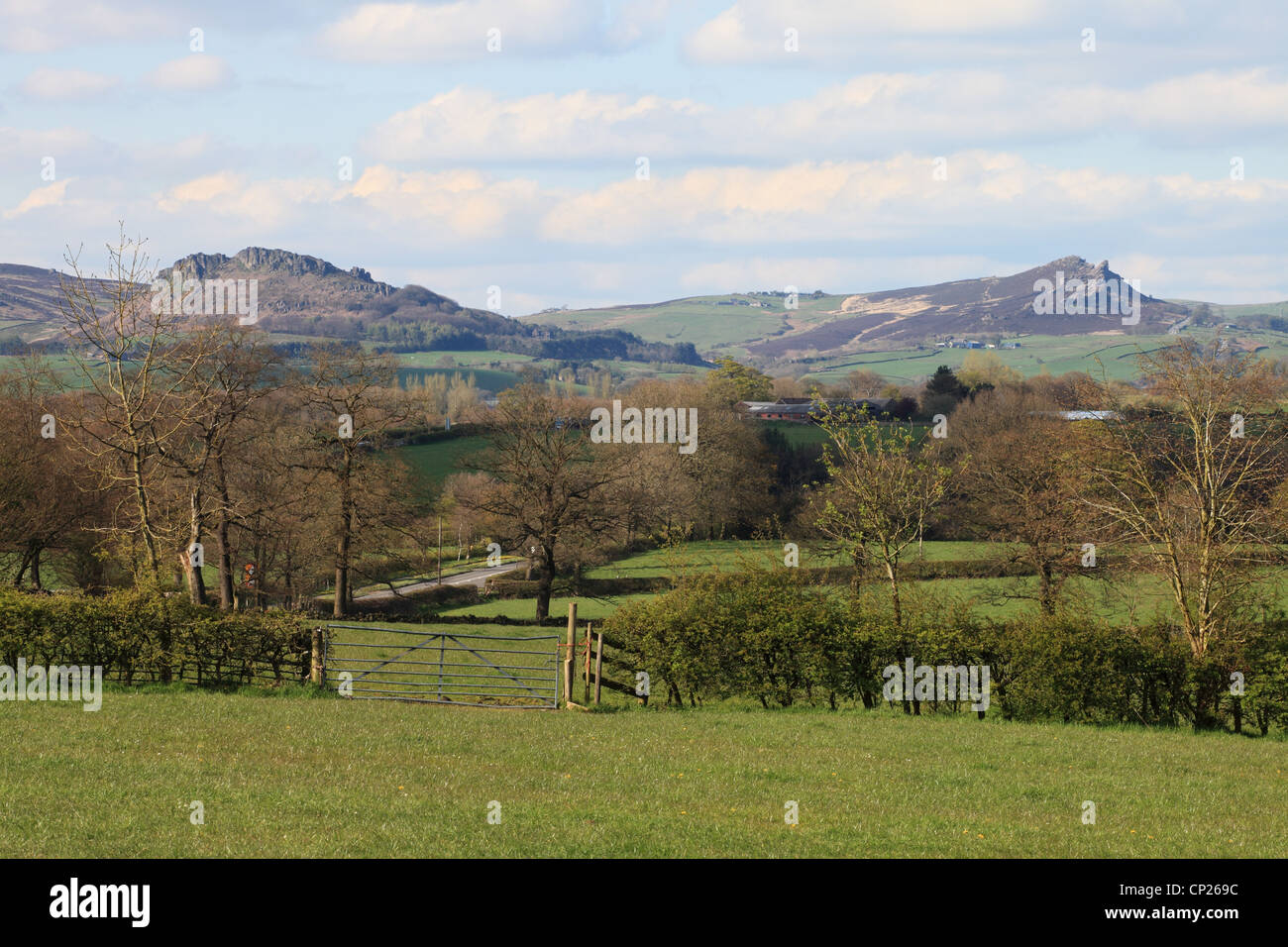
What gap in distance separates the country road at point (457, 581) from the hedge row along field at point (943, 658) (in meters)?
39.6

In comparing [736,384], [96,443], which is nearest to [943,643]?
[96,443]

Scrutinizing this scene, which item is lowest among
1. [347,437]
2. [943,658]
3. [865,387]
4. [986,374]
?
[943,658]

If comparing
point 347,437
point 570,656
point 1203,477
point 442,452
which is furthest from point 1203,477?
point 442,452

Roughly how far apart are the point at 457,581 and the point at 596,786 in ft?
198

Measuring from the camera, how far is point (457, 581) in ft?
240

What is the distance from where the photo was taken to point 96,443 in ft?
181

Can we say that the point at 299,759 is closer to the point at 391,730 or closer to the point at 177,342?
the point at 391,730

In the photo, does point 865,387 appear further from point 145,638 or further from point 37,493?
point 145,638

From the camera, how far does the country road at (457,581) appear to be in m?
65.3

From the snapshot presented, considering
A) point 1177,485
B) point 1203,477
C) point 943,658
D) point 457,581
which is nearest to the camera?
point 943,658

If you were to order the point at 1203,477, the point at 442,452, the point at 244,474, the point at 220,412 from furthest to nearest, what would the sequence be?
the point at 442,452
the point at 244,474
the point at 220,412
the point at 1203,477

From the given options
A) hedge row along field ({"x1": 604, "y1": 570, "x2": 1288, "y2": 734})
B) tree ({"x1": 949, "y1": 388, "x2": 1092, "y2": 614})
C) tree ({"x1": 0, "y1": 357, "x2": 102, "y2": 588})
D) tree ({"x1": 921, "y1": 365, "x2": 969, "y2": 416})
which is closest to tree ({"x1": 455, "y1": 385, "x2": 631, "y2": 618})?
tree ({"x1": 0, "y1": 357, "x2": 102, "y2": 588})

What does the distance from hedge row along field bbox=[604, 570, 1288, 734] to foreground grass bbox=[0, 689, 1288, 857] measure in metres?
1.69

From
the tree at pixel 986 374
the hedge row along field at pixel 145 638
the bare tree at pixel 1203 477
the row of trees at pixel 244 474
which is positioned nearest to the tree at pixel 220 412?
the row of trees at pixel 244 474
